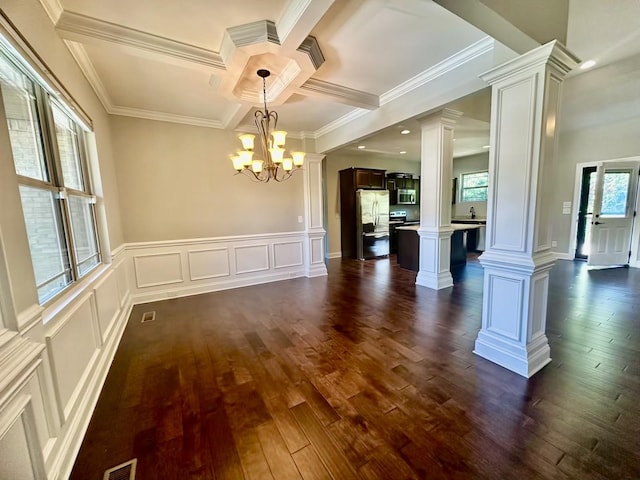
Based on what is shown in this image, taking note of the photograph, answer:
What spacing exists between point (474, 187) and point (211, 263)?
7.55m

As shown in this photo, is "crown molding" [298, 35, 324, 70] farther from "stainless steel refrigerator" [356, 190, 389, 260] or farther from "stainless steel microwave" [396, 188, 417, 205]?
"stainless steel microwave" [396, 188, 417, 205]

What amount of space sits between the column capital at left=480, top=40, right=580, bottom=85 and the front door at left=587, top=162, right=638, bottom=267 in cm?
495

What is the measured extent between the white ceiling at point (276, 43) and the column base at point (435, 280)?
9.01 feet

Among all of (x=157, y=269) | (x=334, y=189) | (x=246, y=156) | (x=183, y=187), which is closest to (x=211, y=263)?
(x=157, y=269)

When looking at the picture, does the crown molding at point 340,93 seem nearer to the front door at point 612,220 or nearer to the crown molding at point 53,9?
the crown molding at point 53,9

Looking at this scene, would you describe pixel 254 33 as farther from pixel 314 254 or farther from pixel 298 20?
pixel 314 254

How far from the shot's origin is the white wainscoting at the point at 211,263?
404 centimetres

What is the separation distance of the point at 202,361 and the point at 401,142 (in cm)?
577

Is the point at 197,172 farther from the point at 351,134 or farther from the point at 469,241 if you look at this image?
the point at 469,241

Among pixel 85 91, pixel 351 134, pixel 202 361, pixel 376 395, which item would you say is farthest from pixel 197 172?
pixel 376 395

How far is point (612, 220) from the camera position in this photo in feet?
17.5

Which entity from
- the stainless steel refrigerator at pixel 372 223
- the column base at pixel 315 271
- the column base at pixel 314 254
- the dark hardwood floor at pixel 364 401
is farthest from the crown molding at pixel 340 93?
the stainless steel refrigerator at pixel 372 223

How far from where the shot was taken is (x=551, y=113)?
2020 mm

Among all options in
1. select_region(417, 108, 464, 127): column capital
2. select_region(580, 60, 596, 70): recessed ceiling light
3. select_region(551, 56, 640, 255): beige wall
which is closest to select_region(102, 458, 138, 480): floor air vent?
select_region(551, 56, 640, 255): beige wall
